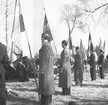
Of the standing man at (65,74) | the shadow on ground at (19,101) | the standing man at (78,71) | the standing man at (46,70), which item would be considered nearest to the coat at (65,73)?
the standing man at (65,74)

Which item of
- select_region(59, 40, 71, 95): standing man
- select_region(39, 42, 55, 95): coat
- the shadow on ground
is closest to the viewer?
select_region(39, 42, 55, 95): coat

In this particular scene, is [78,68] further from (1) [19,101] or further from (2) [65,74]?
(1) [19,101]

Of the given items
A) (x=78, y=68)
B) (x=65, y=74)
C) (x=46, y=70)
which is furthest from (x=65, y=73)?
(x=78, y=68)

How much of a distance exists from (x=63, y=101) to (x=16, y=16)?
339 cm

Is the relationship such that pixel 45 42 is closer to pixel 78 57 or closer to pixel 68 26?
pixel 78 57

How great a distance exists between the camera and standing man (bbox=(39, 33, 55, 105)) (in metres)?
6.18

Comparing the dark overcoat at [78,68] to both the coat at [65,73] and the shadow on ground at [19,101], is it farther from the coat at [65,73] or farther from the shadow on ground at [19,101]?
the shadow on ground at [19,101]

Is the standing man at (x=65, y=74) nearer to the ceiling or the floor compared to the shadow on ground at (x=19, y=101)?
nearer to the ceiling

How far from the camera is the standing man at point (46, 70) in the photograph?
20.3 ft

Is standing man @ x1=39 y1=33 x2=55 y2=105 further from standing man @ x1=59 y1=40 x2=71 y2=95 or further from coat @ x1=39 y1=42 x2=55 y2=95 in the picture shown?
standing man @ x1=59 y1=40 x2=71 y2=95

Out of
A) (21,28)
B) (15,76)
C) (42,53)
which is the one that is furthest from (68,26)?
(42,53)

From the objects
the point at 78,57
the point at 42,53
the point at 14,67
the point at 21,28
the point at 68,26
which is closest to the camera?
the point at 42,53

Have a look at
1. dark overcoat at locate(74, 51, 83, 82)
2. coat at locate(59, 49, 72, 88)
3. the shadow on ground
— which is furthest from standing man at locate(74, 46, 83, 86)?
the shadow on ground

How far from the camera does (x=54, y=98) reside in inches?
323
